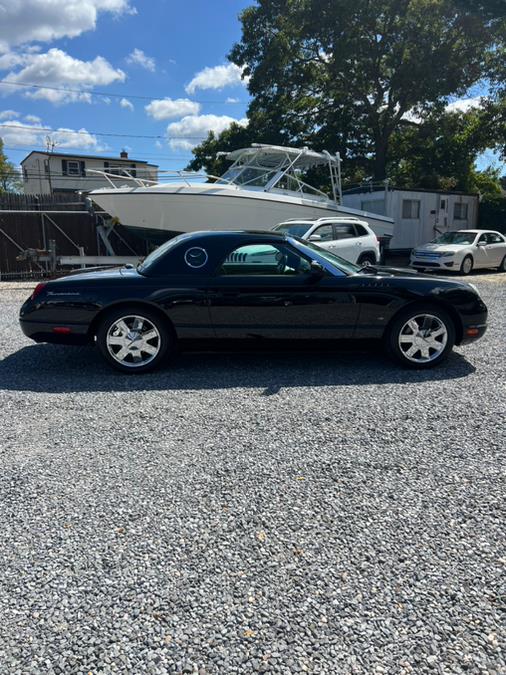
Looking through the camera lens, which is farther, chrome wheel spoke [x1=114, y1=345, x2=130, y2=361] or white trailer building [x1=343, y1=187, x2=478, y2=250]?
white trailer building [x1=343, y1=187, x2=478, y2=250]

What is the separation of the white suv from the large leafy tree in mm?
15922

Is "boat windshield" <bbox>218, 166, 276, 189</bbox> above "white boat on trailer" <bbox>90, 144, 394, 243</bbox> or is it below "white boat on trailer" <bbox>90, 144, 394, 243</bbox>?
above

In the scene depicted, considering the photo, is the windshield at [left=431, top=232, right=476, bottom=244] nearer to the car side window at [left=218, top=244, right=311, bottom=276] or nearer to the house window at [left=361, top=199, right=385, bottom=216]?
the house window at [left=361, top=199, right=385, bottom=216]

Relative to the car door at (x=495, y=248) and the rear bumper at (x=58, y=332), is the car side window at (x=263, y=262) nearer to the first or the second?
the rear bumper at (x=58, y=332)

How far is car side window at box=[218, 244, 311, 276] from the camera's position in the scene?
17.7 feet

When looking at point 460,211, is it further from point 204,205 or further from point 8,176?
point 8,176

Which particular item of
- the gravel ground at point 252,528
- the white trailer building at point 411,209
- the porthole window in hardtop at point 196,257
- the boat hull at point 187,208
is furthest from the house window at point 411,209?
the gravel ground at point 252,528

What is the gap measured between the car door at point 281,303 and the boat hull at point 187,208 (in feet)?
32.0

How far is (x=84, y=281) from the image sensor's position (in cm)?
535

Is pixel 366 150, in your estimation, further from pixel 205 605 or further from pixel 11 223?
pixel 205 605

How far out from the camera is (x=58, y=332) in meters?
5.32

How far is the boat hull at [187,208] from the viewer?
47.6 feet

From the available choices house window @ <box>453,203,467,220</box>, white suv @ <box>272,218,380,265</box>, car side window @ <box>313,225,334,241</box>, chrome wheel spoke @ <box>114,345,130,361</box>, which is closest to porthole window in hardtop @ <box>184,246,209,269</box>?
chrome wheel spoke @ <box>114,345,130,361</box>

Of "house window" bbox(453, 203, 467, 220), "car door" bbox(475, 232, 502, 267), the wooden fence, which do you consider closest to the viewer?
the wooden fence
